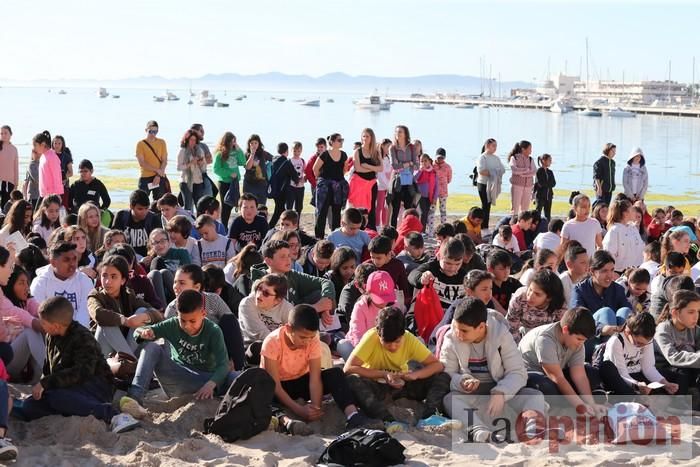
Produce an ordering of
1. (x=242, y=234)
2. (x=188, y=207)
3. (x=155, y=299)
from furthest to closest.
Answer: (x=188, y=207) → (x=242, y=234) → (x=155, y=299)

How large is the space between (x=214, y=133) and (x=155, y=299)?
4909cm

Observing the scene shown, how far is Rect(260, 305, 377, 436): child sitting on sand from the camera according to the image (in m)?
6.13

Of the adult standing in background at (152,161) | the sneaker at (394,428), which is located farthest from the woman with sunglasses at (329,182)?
the sneaker at (394,428)

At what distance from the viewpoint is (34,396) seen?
19.4 feet

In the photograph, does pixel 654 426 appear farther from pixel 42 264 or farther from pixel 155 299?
pixel 42 264

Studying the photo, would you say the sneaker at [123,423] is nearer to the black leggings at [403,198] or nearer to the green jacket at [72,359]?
the green jacket at [72,359]

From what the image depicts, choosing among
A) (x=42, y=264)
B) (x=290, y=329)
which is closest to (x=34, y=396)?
(x=290, y=329)

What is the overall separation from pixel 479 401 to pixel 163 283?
9.68 feet

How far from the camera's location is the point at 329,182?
13.0 metres

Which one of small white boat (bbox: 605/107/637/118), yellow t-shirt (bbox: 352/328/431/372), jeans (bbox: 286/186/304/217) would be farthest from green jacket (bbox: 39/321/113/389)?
small white boat (bbox: 605/107/637/118)

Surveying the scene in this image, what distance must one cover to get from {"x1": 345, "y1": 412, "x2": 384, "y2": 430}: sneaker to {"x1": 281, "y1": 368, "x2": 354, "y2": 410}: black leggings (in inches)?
6.0

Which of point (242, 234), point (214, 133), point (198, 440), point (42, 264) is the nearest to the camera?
point (198, 440)

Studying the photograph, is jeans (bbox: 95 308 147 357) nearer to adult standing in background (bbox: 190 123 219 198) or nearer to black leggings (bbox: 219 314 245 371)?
black leggings (bbox: 219 314 245 371)

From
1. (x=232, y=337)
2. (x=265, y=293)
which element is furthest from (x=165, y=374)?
(x=265, y=293)
